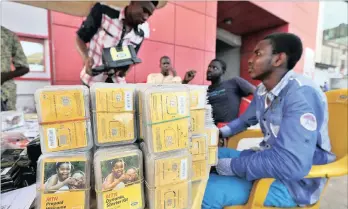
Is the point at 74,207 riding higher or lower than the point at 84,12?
lower

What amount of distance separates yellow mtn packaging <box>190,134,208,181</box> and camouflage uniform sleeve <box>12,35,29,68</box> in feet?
6.58

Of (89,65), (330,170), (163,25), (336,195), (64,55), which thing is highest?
(163,25)

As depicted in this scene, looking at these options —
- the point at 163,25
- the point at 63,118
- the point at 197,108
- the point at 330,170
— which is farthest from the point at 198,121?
the point at 163,25

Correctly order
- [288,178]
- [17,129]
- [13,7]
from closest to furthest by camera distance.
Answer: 1. [288,178]
2. [17,129]
3. [13,7]

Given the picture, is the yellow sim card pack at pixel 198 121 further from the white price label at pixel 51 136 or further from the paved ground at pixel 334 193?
the paved ground at pixel 334 193

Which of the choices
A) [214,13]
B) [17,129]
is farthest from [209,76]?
[214,13]

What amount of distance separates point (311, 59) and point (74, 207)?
911cm

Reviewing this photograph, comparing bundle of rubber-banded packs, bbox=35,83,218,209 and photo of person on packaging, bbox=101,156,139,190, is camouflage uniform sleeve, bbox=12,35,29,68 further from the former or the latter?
photo of person on packaging, bbox=101,156,139,190

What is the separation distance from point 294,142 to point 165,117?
21.8 inches

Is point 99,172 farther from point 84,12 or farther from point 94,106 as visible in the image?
point 84,12

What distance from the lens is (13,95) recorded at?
6.37 feet

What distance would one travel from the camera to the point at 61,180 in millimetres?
502

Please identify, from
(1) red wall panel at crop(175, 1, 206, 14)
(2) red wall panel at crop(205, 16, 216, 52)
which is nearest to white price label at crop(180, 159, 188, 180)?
(1) red wall panel at crop(175, 1, 206, 14)

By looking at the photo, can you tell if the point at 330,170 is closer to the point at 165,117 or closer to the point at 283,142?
the point at 283,142
